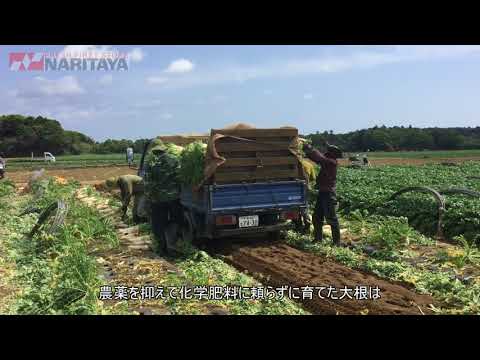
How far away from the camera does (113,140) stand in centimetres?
6500

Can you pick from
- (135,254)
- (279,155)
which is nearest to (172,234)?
(135,254)

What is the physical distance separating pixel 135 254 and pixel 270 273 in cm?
272

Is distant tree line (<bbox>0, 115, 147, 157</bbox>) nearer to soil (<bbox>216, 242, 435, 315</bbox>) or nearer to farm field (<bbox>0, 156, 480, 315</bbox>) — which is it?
farm field (<bbox>0, 156, 480, 315</bbox>)

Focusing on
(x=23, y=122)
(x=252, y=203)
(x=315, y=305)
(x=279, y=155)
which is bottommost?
(x=315, y=305)

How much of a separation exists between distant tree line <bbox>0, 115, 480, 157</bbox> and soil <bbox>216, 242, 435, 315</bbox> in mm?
40194

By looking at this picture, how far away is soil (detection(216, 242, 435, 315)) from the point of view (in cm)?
583

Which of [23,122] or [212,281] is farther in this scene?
[23,122]

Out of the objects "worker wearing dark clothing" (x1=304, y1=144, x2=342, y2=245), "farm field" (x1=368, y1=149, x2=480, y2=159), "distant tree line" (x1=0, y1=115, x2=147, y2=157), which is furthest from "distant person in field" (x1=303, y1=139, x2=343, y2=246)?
"farm field" (x1=368, y1=149, x2=480, y2=159)

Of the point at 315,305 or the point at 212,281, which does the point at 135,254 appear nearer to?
the point at 212,281

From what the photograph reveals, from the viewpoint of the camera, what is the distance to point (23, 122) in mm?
55031

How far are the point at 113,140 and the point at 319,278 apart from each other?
61.1 m

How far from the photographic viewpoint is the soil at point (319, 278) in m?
5.83

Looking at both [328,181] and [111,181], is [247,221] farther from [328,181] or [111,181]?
[111,181]

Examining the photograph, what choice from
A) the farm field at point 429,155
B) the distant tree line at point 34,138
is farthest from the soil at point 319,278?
the farm field at point 429,155
